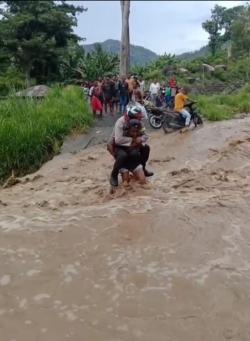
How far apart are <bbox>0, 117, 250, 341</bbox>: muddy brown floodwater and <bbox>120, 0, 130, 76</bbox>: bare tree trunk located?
13.7 m

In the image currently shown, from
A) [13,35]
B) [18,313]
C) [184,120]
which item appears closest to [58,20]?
[13,35]

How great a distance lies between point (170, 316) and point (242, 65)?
Answer: 73.4 feet

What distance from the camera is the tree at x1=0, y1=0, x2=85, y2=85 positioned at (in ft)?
79.5

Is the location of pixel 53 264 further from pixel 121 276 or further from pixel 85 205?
pixel 85 205

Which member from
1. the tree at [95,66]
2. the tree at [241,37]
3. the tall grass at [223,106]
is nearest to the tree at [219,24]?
the tree at [241,37]

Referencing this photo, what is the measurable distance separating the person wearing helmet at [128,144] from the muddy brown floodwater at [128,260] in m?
0.46

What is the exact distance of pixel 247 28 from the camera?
1095 inches

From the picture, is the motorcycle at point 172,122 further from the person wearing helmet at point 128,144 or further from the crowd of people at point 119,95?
the person wearing helmet at point 128,144

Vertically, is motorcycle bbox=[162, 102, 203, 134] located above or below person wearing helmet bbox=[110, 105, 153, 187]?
below

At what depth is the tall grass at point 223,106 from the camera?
15305 mm

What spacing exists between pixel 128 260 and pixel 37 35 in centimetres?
2079

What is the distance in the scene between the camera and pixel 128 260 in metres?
5.43

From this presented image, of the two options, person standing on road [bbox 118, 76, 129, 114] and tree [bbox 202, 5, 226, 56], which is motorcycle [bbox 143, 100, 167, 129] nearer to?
person standing on road [bbox 118, 76, 129, 114]

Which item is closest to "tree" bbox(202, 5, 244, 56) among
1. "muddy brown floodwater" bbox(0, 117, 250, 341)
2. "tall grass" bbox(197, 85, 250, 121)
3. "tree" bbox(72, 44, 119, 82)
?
"tree" bbox(72, 44, 119, 82)
